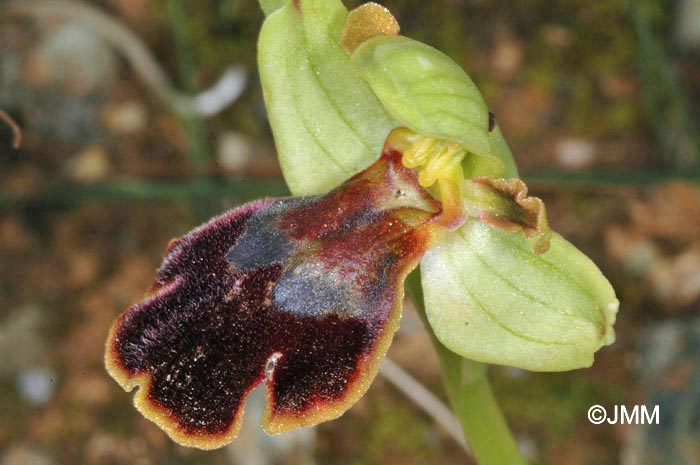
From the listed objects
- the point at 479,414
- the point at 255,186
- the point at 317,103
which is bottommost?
the point at 255,186

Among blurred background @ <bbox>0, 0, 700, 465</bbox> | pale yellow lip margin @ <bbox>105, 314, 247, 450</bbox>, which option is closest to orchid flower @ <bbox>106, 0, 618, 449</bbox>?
pale yellow lip margin @ <bbox>105, 314, 247, 450</bbox>

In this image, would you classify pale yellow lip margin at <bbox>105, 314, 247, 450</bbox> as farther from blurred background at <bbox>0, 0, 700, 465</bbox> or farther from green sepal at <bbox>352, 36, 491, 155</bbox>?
blurred background at <bbox>0, 0, 700, 465</bbox>

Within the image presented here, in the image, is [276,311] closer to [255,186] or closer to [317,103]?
[317,103]

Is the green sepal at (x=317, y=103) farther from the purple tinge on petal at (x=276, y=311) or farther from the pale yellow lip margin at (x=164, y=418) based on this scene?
the pale yellow lip margin at (x=164, y=418)

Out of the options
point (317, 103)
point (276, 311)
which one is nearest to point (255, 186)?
point (317, 103)

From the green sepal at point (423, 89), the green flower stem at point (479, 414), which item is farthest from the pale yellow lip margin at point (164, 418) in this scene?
the green sepal at point (423, 89)

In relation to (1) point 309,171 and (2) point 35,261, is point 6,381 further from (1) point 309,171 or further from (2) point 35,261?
(1) point 309,171
